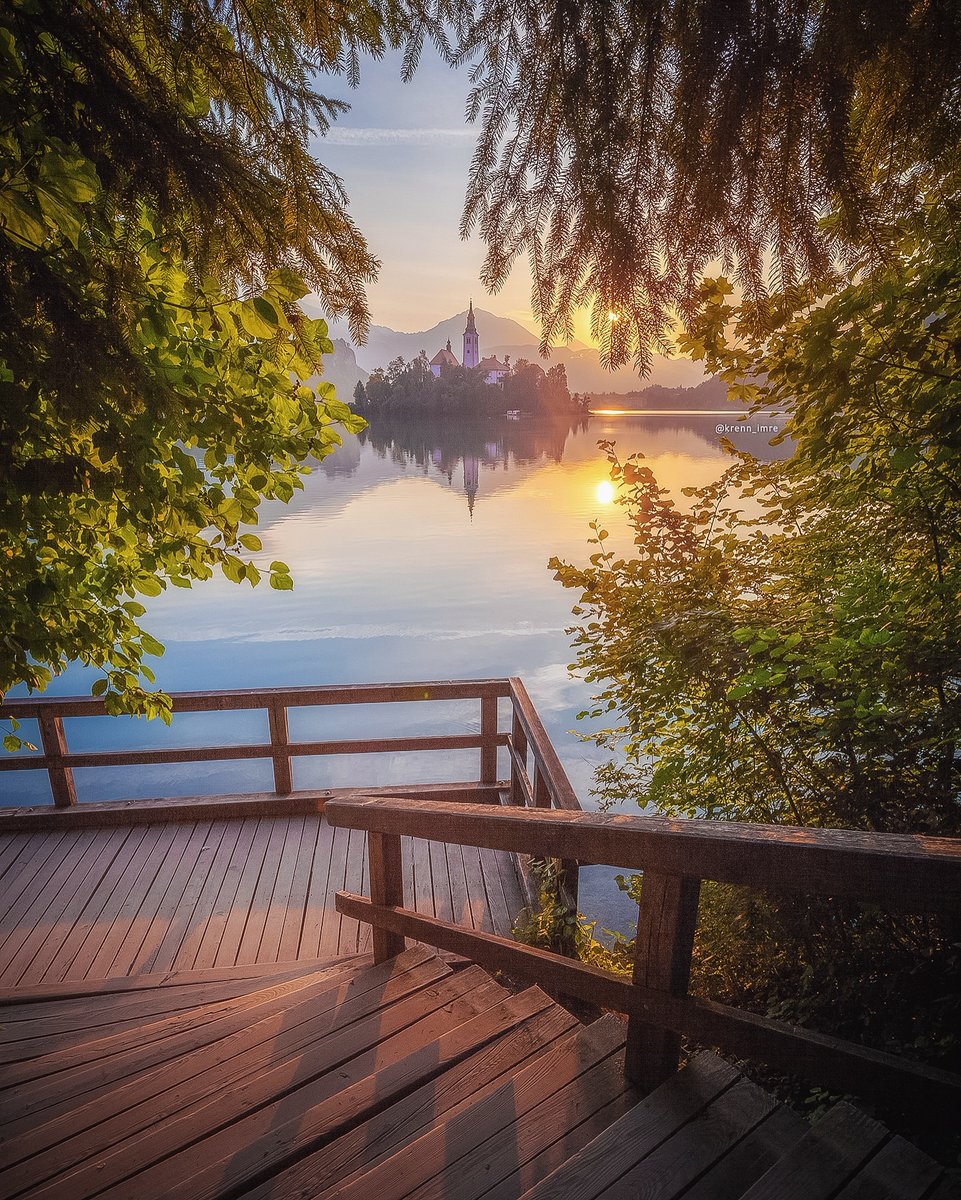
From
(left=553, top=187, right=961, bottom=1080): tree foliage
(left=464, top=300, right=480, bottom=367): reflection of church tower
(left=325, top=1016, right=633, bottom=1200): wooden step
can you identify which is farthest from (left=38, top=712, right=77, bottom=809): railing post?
(left=464, top=300, right=480, bottom=367): reflection of church tower

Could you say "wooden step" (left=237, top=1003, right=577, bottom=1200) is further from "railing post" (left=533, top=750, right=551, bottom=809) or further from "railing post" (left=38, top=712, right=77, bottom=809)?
"railing post" (left=38, top=712, right=77, bottom=809)

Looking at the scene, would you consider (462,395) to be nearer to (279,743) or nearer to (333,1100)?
(279,743)

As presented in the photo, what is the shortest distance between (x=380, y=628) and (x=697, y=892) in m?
16.8

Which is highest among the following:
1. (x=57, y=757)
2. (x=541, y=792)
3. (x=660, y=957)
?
(x=660, y=957)

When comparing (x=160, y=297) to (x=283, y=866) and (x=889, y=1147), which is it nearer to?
(x=889, y=1147)

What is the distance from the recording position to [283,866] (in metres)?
4.52

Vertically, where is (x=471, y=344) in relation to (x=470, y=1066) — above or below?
above

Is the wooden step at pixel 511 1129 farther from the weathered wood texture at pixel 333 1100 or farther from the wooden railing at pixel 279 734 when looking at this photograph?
the wooden railing at pixel 279 734

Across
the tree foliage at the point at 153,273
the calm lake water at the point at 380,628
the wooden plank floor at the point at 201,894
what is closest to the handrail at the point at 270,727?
the wooden plank floor at the point at 201,894

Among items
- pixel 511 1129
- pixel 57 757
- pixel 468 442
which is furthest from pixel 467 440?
pixel 511 1129

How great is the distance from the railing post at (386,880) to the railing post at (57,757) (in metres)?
3.53

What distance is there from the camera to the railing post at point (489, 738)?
5078mm

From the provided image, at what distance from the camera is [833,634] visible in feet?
8.23

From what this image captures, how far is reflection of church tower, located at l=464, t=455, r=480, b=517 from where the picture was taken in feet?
119
